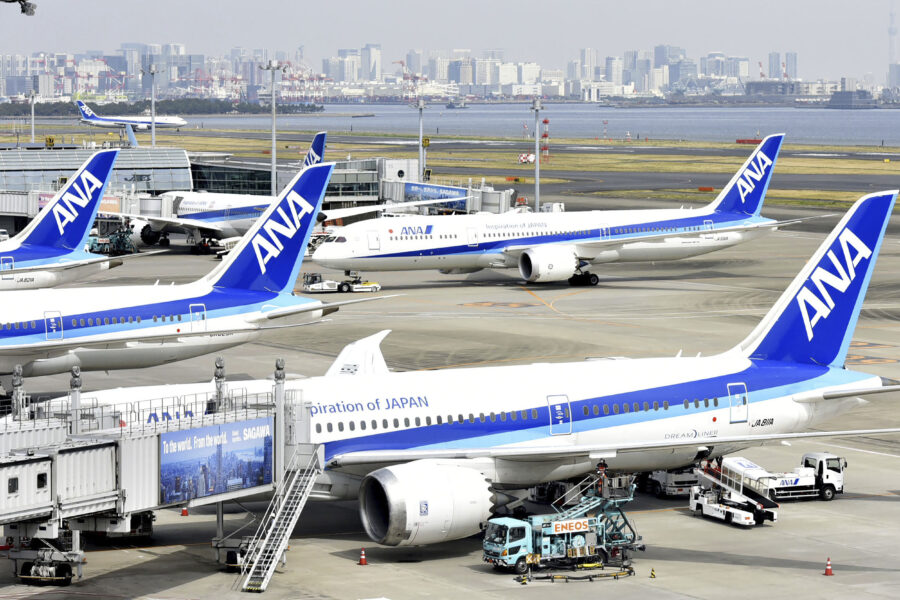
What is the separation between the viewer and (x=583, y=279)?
86.2m

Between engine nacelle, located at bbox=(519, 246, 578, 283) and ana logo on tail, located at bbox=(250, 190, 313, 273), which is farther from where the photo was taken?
engine nacelle, located at bbox=(519, 246, 578, 283)

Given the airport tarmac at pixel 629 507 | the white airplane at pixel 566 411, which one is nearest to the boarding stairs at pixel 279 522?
the airport tarmac at pixel 629 507

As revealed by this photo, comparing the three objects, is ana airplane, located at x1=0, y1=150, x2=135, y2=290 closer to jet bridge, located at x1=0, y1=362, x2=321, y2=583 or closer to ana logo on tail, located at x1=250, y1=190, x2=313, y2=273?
ana logo on tail, located at x1=250, y1=190, x2=313, y2=273

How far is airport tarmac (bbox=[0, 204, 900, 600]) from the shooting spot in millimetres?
29859

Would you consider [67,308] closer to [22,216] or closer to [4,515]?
[4,515]

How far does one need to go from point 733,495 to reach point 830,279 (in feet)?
21.7

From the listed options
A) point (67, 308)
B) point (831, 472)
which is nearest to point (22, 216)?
point (67, 308)

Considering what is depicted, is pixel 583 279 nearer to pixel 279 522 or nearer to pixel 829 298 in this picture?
pixel 829 298

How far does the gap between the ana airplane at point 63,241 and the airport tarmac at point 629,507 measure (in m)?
8.33

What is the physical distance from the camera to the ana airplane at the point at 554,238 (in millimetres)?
82250

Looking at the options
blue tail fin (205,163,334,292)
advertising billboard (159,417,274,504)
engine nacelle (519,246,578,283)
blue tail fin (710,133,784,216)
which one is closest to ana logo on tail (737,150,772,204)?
blue tail fin (710,133,784,216)

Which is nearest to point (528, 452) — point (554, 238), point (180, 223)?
point (554, 238)

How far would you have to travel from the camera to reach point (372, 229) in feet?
270

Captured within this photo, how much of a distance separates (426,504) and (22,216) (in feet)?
284
